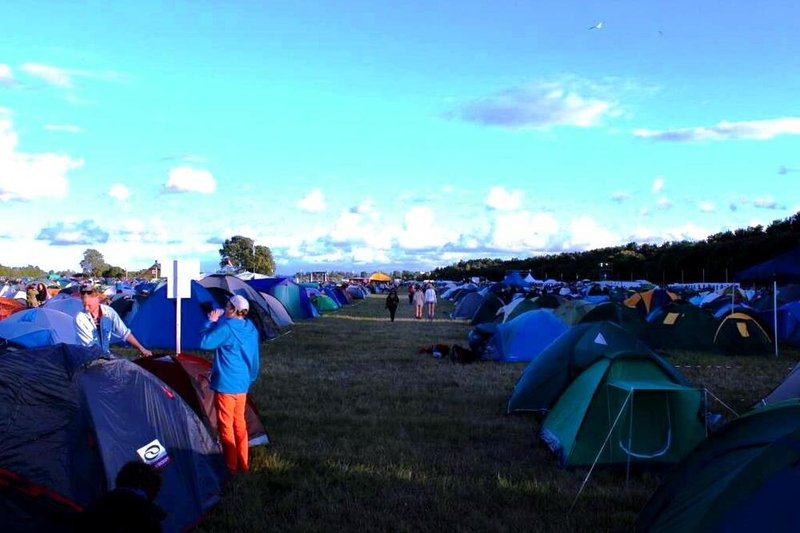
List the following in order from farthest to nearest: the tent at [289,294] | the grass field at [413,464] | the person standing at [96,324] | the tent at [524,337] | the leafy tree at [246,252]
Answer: the leafy tree at [246,252], the tent at [289,294], the tent at [524,337], the person standing at [96,324], the grass field at [413,464]

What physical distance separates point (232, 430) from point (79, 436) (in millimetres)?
2116

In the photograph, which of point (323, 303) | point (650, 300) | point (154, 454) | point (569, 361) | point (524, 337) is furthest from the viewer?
point (323, 303)

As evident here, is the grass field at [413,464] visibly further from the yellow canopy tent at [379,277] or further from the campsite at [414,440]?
the yellow canopy tent at [379,277]

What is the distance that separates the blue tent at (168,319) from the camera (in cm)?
1948

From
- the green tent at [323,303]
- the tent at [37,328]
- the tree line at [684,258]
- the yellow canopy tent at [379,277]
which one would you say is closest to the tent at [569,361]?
the tent at [37,328]

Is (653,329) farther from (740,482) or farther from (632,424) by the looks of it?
(740,482)

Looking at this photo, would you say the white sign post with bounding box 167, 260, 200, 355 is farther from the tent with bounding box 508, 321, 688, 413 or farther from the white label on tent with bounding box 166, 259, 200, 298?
the tent with bounding box 508, 321, 688, 413

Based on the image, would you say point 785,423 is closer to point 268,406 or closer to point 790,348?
point 268,406

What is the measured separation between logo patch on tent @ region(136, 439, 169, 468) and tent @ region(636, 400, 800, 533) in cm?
385

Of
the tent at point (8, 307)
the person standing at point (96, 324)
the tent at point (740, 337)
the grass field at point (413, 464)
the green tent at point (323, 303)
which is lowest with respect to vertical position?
the green tent at point (323, 303)

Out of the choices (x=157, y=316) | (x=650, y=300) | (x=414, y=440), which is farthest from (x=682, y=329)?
(x=157, y=316)

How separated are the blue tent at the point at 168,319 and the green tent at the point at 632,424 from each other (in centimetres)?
1323

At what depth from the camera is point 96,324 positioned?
9.21 meters

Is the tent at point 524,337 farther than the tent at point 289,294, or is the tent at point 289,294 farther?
the tent at point 289,294
